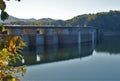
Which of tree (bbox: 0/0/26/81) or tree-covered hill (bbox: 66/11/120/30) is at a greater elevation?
tree (bbox: 0/0/26/81)

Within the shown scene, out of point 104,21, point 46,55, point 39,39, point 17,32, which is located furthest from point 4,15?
point 104,21

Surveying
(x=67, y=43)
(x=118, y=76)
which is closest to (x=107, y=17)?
(x=67, y=43)

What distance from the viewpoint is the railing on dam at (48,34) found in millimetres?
54312

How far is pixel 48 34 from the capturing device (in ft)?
201

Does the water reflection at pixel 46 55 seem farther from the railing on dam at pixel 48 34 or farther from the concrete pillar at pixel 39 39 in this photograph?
the railing on dam at pixel 48 34

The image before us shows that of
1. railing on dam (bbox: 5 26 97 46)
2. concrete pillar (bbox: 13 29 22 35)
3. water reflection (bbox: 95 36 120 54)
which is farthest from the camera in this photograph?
water reflection (bbox: 95 36 120 54)

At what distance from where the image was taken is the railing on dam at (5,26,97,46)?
5431 centimetres

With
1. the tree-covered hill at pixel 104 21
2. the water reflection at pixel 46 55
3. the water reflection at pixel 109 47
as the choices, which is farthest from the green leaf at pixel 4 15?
the tree-covered hill at pixel 104 21

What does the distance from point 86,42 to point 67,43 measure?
1227 cm

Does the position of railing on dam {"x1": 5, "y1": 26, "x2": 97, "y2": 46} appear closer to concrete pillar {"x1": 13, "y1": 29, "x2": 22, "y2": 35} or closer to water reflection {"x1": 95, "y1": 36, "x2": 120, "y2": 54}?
concrete pillar {"x1": 13, "y1": 29, "x2": 22, "y2": 35}

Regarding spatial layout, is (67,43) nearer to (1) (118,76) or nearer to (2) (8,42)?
(1) (118,76)

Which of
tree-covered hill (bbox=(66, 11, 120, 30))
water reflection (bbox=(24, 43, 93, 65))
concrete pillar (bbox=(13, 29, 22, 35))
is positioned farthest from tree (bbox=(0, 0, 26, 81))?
tree-covered hill (bbox=(66, 11, 120, 30))

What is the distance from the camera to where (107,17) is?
133625mm

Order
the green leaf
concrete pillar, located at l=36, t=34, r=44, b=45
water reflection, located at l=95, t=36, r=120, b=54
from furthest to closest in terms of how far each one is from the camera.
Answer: concrete pillar, located at l=36, t=34, r=44, b=45 < water reflection, located at l=95, t=36, r=120, b=54 < the green leaf
